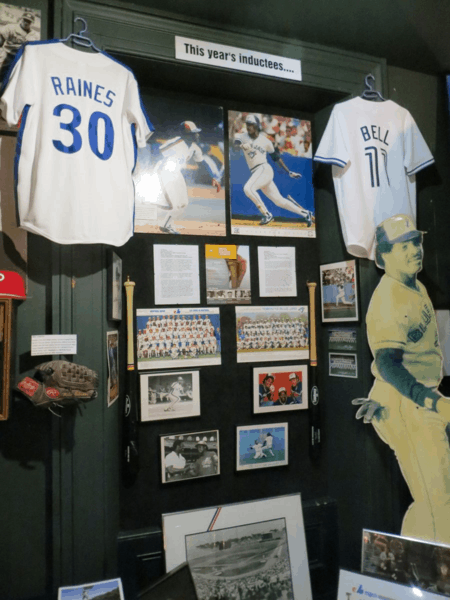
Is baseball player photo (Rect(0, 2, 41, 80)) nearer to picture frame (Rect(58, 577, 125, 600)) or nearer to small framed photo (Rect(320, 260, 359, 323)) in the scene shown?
small framed photo (Rect(320, 260, 359, 323))

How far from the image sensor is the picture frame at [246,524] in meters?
2.06

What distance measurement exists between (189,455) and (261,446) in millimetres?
406

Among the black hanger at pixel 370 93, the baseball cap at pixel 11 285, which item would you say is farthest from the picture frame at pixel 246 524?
the black hanger at pixel 370 93

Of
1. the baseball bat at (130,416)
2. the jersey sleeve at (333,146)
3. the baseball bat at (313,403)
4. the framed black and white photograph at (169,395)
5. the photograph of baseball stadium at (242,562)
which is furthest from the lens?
the baseball bat at (313,403)

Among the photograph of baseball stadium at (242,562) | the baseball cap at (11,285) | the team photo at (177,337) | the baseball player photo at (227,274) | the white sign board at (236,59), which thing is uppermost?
the white sign board at (236,59)

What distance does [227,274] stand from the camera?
251cm

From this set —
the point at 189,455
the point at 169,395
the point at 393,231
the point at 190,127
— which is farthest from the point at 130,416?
the point at 393,231

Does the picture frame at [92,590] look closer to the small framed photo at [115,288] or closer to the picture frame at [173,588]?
the picture frame at [173,588]

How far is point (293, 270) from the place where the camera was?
2660mm

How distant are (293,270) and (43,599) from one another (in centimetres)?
199

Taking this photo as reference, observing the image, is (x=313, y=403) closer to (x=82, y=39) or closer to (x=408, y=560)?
(x=408, y=560)

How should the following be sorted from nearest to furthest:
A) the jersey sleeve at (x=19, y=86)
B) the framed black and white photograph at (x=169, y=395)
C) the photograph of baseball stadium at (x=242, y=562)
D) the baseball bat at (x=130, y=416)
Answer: the jersey sleeve at (x=19, y=86)
the photograph of baseball stadium at (x=242, y=562)
the baseball bat at (x=130, y=416)
the framed black and white photograph at (x=169, y=395)

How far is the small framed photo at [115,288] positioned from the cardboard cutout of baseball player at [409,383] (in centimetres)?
132

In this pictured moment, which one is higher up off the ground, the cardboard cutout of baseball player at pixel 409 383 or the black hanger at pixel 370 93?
the black hanger at pixel 370 93
